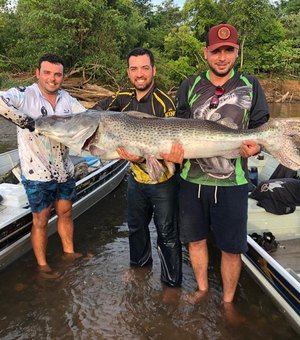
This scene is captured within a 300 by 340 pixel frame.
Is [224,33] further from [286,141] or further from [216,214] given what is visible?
[216,214]

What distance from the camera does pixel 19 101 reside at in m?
4.14

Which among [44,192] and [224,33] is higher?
[224,33]

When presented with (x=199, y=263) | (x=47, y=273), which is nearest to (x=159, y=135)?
(x=199, y=263)

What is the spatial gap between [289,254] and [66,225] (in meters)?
2.80

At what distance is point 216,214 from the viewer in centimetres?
347

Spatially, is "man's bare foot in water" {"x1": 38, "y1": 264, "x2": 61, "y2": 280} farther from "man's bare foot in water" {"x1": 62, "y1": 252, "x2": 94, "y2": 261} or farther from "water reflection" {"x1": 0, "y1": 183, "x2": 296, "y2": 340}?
"man's bare foot in water" {"x1": 62, "y1": 252, "x2": 94, "y2": 261}

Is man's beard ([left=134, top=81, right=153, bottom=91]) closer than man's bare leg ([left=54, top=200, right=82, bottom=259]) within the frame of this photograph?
Yes

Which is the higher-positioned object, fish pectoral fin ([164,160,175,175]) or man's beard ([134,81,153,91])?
man's beard ([134,81,153,91])

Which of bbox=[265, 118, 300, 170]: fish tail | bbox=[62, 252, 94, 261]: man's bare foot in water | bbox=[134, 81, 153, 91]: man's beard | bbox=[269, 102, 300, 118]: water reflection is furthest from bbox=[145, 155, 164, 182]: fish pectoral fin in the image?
bbox=[269, 102, 300, 118]: water reflection

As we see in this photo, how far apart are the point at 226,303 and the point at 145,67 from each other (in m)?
2.55

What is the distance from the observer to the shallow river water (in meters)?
3.72

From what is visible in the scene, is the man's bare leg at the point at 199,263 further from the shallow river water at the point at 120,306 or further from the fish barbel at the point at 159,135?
the fish barbel at the point at 159,135

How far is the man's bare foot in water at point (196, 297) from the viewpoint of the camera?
13.4 ft

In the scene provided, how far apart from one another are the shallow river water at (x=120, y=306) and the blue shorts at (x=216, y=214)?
86 centimetres
